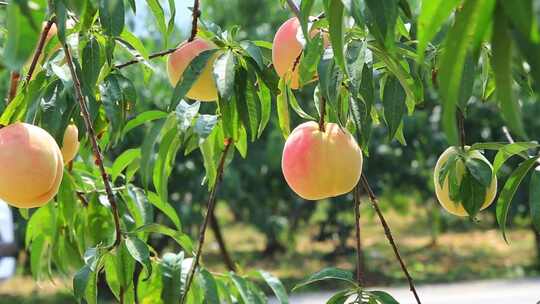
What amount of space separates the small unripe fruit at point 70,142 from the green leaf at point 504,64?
0.57m

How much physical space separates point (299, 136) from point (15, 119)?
259 millimetres

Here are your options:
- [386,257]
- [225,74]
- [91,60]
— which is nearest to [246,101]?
[225,74]

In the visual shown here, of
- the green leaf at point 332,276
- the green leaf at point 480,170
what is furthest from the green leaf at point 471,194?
the green leaf at point 332,276

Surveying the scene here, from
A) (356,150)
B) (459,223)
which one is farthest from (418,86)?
(459,223)

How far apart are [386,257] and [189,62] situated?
17.3 ft

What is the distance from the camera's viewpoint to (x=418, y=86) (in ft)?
2.59

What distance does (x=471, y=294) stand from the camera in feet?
15.4

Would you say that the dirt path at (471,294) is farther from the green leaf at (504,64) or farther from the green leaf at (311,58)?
the green leaf at (504,64)

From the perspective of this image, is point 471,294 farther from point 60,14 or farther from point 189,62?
point 60,14

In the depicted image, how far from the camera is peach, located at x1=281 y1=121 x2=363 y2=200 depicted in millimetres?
717

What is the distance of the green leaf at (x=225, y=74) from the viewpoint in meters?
0.65

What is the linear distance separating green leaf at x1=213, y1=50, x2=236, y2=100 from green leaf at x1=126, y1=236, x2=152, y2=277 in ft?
0.64

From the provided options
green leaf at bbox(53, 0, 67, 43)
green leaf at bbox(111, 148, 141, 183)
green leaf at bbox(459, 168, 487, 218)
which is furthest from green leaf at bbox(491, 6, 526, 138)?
green leaf at bbox(111, 148, 141, 183)

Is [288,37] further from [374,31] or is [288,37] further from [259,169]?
[259,169]
